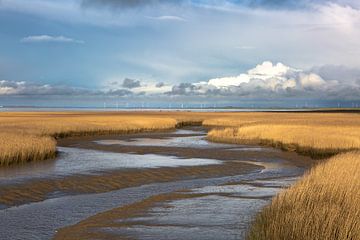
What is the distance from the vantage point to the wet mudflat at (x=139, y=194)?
42.6 ft

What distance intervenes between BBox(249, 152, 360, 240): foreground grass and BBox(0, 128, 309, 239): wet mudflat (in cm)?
135

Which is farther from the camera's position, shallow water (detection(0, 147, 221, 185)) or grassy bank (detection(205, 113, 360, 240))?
shallow water (detection(0, 147, 221, 185))

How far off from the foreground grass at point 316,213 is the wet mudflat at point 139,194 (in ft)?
4.43

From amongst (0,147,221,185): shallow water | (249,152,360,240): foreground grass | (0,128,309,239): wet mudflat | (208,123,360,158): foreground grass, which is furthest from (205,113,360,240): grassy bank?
(208,123,360,158): foreground grass

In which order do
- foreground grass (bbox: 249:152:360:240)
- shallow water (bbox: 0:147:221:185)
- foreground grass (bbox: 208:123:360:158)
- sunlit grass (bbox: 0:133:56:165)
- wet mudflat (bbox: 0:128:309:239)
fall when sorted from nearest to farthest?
foreground grass (bbox: 249:152:360:240), wet mudflat (bbox: 0:128:309:239), shallow water (bbox: 0:147:221:185), sunlit grass (bbox: 0:133:56:165), foreground grass (bbox: 208:123:360:158)

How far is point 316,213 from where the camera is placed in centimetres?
1084

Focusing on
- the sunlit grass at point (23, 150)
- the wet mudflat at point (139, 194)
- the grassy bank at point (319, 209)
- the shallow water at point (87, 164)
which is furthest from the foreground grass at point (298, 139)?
the sunlit grass at point (23, 150)

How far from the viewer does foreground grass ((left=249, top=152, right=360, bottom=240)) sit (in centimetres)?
973

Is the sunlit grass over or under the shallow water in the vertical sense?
over

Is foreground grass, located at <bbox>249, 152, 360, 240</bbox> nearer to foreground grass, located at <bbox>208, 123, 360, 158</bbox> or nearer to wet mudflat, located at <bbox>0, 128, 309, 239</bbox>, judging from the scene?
wet mudflat, located at <bbox>0, 128, 309, 239</bbox>

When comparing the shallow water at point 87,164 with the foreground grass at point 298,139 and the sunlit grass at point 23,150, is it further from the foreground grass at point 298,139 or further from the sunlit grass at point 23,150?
the foreground grass at point 298,139

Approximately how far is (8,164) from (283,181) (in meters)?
14.8

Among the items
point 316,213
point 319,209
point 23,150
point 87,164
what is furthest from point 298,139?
point 316,213

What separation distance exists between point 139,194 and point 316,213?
931 centimetres
